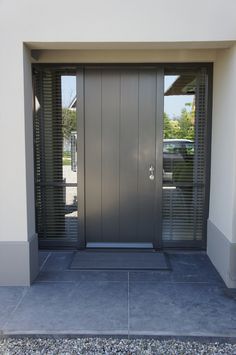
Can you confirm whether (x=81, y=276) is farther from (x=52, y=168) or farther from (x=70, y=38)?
(x=70, y=38)

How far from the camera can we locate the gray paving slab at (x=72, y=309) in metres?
2.70

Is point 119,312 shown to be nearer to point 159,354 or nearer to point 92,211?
point 159,354

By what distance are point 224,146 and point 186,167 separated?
2.71 feet

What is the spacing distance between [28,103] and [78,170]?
46.4 inches

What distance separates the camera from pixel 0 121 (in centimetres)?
323

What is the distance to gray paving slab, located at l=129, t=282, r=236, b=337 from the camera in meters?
2.68

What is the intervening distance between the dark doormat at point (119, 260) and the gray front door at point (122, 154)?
177 millimetres

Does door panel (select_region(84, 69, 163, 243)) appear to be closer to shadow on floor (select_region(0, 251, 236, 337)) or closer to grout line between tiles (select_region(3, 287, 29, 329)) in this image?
shadow on floor (select_region(0, 251, 236, 337))

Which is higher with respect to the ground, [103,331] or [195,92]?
[195,92]

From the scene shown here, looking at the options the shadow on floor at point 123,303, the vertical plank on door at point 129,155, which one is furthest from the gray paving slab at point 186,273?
the vertical plank on door at point 129,155

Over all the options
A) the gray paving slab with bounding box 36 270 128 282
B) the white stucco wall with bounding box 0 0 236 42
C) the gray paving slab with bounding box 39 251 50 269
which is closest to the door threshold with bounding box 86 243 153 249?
the gray paving slab with bounding box 39 251 50 269

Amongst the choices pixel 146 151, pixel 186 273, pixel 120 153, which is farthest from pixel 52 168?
pixel 186 273

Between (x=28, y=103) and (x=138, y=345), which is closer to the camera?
(x=138, y=345)

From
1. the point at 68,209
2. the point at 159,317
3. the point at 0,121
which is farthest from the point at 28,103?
the point at 159,317
